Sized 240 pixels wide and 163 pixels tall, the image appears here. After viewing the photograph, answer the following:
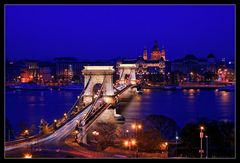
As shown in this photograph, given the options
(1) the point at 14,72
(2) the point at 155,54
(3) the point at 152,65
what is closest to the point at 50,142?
(1) the point at 14,72

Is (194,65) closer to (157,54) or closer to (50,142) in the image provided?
(157,54)

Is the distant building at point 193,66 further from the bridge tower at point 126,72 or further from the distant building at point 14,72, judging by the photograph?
the distant building at point 14,72

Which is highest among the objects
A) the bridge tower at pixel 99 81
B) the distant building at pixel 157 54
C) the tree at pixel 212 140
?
the distant building at pixel 157 54

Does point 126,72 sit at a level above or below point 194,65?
below

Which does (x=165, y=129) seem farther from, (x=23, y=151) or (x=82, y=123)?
(x=23, y=151)

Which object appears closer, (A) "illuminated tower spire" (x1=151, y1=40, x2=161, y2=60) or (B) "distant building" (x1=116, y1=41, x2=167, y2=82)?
(B) "distant building" (x1=116, y1=41, x2=167, y2=82)

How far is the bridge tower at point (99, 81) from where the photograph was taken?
9.95m

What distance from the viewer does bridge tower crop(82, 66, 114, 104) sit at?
32.6 ft

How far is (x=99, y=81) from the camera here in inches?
410

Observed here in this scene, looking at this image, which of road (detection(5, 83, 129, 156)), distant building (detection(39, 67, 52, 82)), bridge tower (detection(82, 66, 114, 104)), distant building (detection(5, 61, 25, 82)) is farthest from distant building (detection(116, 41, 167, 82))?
road (detection(5, 83, 129, 156))

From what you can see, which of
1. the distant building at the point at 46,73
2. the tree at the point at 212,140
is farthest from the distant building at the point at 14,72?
the tree at the point at 212,140

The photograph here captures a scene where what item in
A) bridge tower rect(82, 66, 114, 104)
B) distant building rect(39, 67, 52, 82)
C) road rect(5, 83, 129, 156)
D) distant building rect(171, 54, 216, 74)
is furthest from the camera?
distant building rect(171, 54, 216, 74)

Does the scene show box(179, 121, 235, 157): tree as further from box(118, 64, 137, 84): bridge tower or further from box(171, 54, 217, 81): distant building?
box(171, 54, 217, 81): distant building
